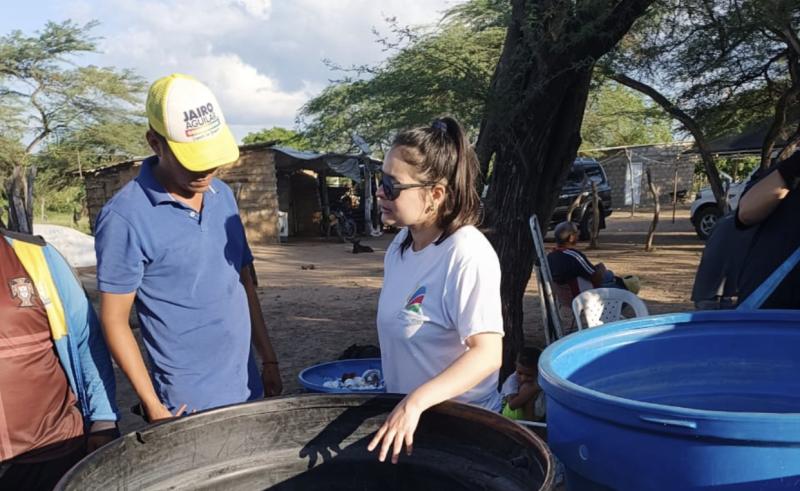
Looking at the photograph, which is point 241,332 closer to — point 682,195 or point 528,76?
point 528,76

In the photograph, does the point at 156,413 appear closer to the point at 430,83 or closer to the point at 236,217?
the point at 236,217

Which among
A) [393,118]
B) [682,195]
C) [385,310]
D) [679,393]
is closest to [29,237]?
[385,310]

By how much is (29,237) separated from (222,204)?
55 cm

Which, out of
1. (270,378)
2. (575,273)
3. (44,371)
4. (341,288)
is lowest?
(341,288)

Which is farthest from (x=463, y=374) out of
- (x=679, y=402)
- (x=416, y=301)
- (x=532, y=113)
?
(x=532, y=113)

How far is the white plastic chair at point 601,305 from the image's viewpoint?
17.3 ft

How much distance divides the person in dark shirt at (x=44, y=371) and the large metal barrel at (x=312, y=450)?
1.95 feet

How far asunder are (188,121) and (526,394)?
10.5 feet

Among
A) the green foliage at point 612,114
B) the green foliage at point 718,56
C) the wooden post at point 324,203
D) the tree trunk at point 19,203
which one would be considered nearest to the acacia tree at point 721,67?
the green foliage at point 718,56

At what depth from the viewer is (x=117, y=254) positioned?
1.95m

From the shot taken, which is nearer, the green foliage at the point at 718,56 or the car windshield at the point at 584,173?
the green foliage at the point at 718,56

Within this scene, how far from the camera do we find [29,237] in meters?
1.97

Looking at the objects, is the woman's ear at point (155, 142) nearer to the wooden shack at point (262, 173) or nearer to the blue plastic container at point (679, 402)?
the blue plastic container at point (679, 402)

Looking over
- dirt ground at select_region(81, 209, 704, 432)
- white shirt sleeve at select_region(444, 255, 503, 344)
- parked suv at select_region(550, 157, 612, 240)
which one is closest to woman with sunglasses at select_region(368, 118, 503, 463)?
white shirt sleeve at select_region(444, 255, 503, 344)
